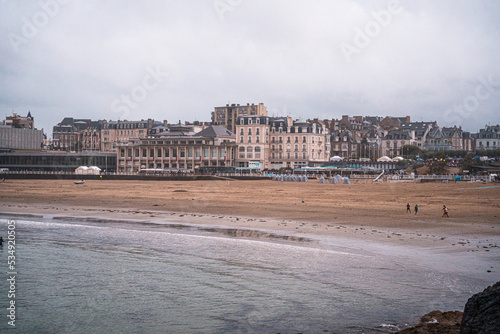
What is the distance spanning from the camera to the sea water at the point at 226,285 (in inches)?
436

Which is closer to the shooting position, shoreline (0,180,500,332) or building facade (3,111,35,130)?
shoreline (0,180,500,332)

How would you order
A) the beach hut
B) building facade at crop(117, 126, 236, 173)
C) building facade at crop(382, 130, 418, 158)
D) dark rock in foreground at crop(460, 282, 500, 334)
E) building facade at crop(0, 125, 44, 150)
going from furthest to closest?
A: building facade at crop(382, 130, 418, 158) → building facade at crop(0, 125, 44, 150) → building facade at crop(117, 126, 236, 173) → the beach hut → dark rock in foreground at crop(460, 282, 500, 334)

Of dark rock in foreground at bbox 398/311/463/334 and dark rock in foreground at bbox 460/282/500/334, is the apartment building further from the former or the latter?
dark rock in foreground at bbox 460/282/500/334

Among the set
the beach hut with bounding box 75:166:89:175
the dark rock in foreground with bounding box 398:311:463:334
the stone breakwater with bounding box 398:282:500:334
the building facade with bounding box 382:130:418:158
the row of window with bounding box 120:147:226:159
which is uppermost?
the building facade with bounding box 382:130:418:158

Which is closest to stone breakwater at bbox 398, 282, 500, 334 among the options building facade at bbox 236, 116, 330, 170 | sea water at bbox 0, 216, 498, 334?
sea water at bbox 0, 216, 498, 334

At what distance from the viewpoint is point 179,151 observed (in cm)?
9819

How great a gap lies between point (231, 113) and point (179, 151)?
111ft

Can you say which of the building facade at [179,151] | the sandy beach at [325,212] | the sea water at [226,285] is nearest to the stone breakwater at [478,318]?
the sea water at [226,285]

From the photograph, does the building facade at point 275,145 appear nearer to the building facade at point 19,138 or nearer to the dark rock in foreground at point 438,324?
the building facade at point 19,138

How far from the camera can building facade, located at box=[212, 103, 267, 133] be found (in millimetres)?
122500

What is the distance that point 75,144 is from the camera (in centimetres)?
14625

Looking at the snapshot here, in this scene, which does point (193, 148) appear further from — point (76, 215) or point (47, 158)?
point (76, 215)

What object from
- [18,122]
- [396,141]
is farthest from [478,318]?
[18,122]

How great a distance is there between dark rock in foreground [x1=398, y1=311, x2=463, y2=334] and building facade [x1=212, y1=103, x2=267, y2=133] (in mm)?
107436
